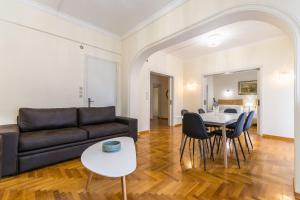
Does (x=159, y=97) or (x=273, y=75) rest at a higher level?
(x=273, y=75)

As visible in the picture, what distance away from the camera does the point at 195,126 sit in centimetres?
229

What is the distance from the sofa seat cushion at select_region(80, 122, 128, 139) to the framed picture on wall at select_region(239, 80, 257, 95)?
685cm

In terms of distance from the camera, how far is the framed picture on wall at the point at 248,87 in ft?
23.6

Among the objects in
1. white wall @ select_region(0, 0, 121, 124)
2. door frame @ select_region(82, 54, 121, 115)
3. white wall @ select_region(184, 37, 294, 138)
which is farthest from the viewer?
white wall @ select_region(184, 37, 294, 138)

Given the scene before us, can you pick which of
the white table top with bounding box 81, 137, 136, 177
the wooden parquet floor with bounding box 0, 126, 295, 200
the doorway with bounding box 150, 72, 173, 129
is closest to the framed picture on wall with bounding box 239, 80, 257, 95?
the doorway with bounding box 150, 72, 173, 129

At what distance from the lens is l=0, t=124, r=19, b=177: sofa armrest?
1.86 meters

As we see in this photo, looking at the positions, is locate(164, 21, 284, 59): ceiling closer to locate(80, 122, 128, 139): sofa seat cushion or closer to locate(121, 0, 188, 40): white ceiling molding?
locate(121, 0, 188, 40): white ceiling molding

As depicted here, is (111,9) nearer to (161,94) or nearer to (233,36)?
(233,36)

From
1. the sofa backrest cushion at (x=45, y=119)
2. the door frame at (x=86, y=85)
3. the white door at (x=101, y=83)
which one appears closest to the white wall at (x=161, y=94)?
the door frame at (x=86, y=85)

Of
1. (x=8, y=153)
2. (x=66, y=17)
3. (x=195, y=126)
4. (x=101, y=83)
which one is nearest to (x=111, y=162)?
(x=195, y=126)

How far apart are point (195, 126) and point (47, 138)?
222 centimetres

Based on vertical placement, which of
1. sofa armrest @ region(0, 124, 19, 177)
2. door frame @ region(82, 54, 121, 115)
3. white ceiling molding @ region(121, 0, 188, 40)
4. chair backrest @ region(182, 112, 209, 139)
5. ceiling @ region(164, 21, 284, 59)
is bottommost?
sofa armrest @ region(0, 124, 19, 177)

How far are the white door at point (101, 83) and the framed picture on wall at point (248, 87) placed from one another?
6621 millimetres

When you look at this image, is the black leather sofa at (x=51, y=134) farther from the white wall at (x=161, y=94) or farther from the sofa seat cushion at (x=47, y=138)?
the white wall at (x=161, y=94)
